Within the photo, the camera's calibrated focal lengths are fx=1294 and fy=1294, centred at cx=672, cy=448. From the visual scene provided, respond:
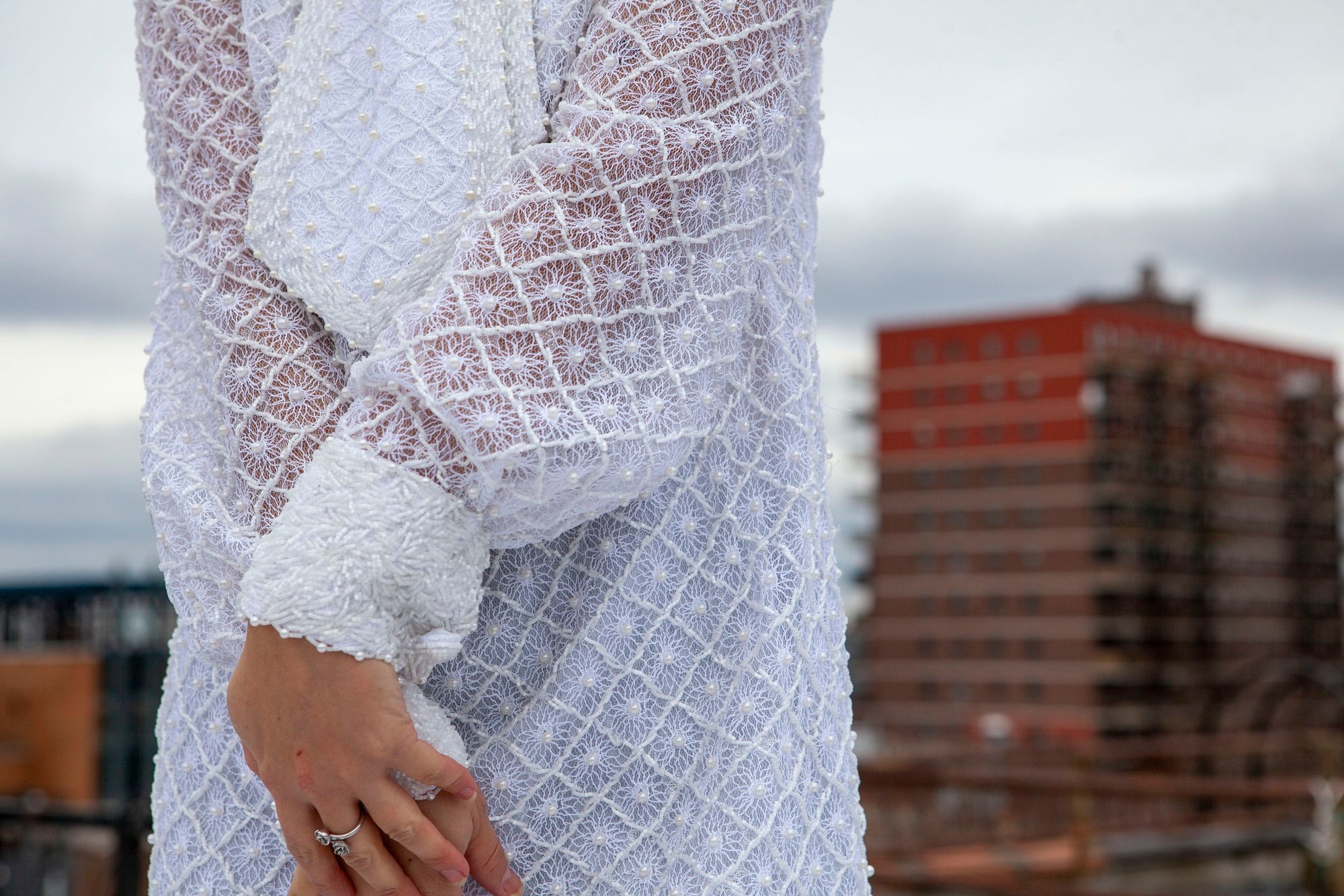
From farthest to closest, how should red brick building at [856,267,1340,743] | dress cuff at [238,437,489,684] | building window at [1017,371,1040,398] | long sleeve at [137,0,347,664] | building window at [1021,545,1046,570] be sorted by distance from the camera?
building window at [1021,545,1046,570], building window at [1017,371,1040,398], red brick building at [856,267,1340,743], long sleeve at [137,0,347,664], dress cuff at [238,437,489,684]

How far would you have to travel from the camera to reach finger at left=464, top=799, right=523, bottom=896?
54 cm

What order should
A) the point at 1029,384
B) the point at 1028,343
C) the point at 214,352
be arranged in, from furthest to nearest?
the point at 1028,343
the point at 1029,384
the point at 214,352

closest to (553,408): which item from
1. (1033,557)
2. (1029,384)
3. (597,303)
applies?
(597,303)

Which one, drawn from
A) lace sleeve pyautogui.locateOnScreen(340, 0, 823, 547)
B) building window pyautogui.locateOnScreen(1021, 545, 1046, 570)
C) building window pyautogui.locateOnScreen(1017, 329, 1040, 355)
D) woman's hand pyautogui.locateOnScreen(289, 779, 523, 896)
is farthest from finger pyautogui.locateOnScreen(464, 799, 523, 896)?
building window pyautogui.locateOnScreen(1021, 545, 1046, 570)

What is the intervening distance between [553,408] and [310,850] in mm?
203

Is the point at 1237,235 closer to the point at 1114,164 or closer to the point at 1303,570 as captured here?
the point at 1114,164

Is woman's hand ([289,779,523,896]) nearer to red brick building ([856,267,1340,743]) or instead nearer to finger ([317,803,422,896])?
finger ([317,803,422,896])

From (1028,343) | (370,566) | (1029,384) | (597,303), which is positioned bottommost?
(370,566)

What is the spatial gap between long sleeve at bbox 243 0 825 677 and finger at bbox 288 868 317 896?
0.13m

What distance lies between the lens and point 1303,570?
5222cm

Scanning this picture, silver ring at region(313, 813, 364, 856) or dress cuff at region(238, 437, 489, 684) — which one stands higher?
dress cuff at region(238, 437, 489, 684)

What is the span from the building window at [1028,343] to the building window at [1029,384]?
788 mm

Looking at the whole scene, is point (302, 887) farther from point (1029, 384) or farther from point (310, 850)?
point (1029, 384)

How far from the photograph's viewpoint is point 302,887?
0.55 meters
